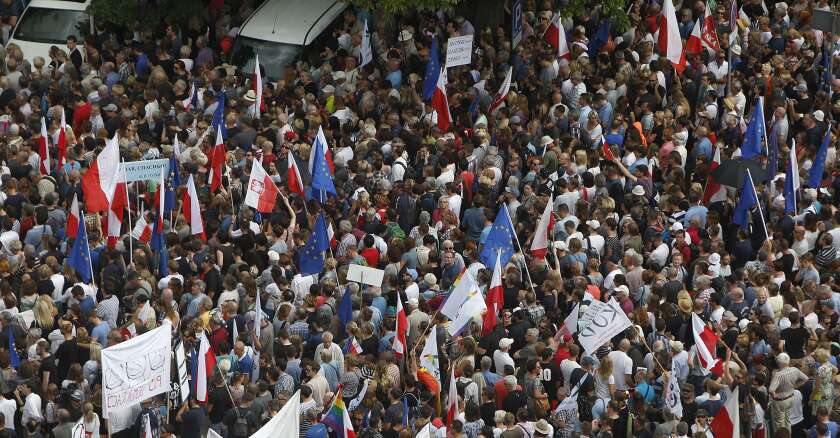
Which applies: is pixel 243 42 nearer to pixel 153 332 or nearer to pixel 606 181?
pixel 606 181

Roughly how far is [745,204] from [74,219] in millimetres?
8335

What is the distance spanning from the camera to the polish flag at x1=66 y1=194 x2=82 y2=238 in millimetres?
24391

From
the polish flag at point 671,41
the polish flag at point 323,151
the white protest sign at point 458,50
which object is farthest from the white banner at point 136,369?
the polish flag at point 671,41

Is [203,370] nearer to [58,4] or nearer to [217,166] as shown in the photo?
[217,166]

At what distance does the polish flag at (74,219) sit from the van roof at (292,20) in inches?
272

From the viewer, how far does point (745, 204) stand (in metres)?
24.6

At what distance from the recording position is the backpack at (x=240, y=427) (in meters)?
20.1

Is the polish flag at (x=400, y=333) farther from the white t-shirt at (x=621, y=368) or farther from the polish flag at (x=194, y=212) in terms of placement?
the polish flag at (x=194, y=212)

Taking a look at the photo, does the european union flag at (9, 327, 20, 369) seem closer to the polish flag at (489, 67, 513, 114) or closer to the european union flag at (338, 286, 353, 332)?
the european union flag at (338, 286, 353, 332)

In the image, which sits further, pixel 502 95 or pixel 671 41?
pixel 502 95

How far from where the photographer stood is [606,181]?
83.7 feet

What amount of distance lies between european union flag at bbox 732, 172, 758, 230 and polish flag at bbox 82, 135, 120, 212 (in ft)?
25.4

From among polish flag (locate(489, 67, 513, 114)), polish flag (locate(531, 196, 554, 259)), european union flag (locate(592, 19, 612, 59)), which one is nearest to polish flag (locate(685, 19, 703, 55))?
european union flag (locate(592, 19, 612, 59))

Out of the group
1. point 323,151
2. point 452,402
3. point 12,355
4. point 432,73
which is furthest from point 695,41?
point 12,355
